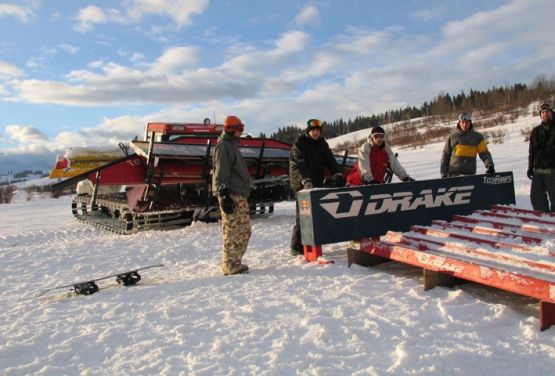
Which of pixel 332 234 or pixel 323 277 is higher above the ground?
pixel 332 234

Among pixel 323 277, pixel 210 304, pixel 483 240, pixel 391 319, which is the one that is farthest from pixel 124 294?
pixel 483 240

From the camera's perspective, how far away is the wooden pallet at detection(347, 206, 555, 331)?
3.27 m

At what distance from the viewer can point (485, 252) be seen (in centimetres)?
397

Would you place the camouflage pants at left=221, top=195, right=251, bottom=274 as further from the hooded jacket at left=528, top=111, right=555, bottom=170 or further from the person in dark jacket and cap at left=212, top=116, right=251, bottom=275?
the hooded jacket at left=528, top=111, right=555, bottom=170

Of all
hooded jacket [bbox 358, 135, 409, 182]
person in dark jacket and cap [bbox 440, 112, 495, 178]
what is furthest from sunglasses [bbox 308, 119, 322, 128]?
person in dark jacket and cap [bbox 440, 112, 495, 178]

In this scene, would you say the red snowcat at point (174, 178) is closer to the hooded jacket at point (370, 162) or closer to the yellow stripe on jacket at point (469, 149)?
the yellow stripe on jacket at point (469, 149)

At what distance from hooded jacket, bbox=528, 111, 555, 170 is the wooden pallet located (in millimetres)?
1340

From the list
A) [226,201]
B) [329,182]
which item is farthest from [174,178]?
[226,201]

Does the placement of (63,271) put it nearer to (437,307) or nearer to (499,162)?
A: (437,307)

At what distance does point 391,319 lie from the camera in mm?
3344

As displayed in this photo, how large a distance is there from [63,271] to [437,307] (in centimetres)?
458

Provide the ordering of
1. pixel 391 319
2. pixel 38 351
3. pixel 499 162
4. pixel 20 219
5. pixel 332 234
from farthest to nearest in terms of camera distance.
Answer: pixel 499 162 → pixel 20 219 → pixel 332 234 → pixel 391 319 → pixel 38 351

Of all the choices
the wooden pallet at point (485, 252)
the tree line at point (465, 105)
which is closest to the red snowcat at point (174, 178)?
the wooden pallet at point (485, 252)

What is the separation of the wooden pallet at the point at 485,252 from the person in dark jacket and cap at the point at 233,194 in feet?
3.80
